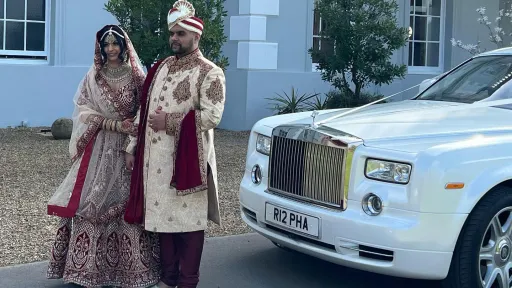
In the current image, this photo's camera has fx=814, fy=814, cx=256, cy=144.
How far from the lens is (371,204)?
5051 mm

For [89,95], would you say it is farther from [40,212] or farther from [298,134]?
[40,212]

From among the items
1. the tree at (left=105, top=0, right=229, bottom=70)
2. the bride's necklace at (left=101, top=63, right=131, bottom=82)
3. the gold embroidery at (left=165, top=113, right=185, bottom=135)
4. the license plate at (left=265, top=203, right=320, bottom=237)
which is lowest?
the license plate at (left=265, top=203, right=320, bottom=237)

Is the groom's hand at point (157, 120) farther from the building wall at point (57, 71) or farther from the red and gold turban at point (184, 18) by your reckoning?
the building wall at point (57, 71)

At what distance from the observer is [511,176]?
5164 millimetres

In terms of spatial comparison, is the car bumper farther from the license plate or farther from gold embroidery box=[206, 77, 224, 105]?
gold embroidery box=[206, 77, 224, 105]

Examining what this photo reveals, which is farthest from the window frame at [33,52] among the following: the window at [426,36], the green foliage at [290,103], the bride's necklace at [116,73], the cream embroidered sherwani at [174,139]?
the cream embroidered sherwani at [174,139]

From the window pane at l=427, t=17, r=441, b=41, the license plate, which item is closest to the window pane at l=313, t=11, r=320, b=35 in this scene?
the window pane at l=427, t=17, r=441, b=41

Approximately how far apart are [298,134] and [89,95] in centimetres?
144

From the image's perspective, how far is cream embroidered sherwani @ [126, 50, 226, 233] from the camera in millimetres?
5059

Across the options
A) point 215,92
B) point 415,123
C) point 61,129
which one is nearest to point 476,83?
point 415,123

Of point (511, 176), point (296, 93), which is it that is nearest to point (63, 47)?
point (296, 93)

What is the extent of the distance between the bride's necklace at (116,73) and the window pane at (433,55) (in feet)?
41.1

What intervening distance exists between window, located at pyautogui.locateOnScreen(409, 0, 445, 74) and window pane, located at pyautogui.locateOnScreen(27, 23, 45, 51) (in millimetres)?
7392

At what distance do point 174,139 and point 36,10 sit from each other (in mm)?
9359
